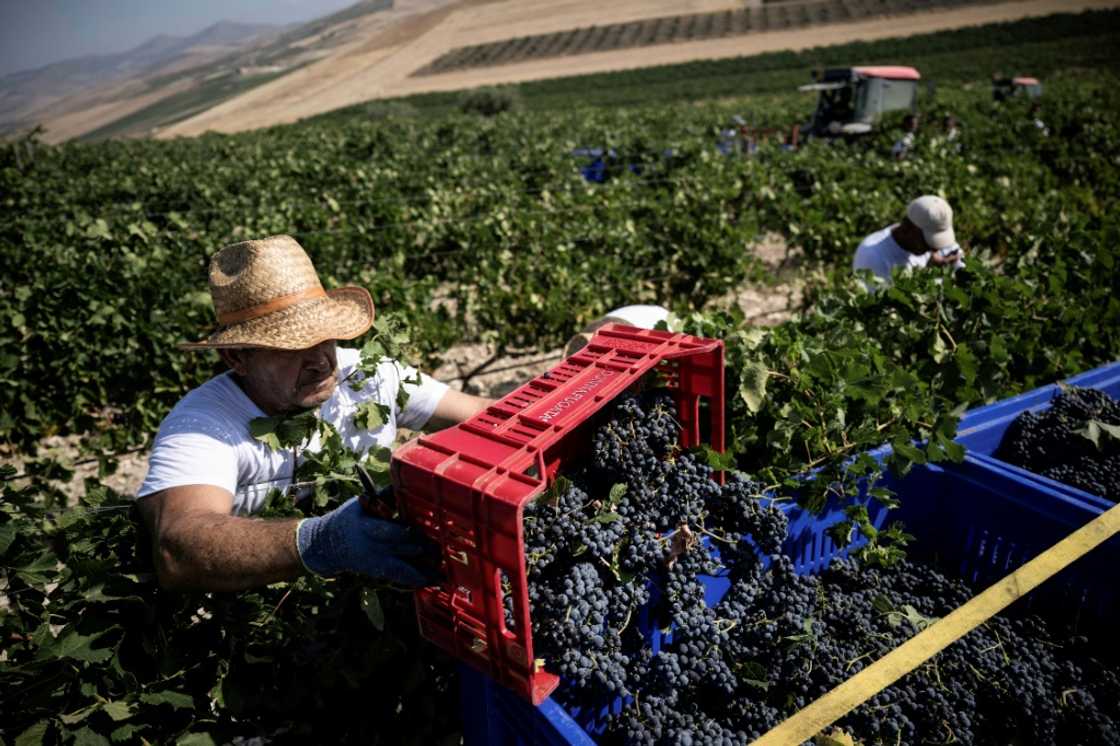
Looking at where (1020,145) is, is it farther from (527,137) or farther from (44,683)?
(44,683)

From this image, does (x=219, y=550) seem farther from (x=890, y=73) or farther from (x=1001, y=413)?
(x=890, y=73)

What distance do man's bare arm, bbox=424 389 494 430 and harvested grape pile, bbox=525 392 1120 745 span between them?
2.50 ft

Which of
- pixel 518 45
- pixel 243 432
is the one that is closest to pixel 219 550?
pixel 243 432

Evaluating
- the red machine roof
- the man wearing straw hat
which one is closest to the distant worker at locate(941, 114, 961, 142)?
the red machine roof

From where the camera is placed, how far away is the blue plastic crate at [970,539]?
1573 millimetres

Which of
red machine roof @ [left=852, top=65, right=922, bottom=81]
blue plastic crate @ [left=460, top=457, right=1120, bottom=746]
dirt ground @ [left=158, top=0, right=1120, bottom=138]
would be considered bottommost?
blue plastic crate @ [left=460, top=457, right=1120, bottom=746]

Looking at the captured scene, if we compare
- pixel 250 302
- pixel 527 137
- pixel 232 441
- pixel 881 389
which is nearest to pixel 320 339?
pixel 250 302

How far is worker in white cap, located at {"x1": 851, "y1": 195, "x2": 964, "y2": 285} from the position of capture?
163 inches

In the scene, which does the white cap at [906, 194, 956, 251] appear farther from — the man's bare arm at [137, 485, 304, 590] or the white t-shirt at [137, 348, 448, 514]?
the man's bare arm at [137, 485, 304, 590]

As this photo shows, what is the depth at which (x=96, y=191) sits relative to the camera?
45.1 ft

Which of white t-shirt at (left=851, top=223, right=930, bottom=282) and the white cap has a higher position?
the white cap

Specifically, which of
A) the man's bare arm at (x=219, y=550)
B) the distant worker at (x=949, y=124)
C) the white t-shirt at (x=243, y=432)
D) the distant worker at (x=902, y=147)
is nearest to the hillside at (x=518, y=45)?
the distant worker at (x=949, y=124)

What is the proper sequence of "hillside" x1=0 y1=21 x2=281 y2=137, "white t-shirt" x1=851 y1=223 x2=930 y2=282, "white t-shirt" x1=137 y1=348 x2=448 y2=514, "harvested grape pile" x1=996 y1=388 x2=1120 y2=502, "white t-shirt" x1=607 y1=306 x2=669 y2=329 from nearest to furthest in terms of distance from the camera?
"white t-shirt" x1=137 y1=348 x2=448 y2=514 < "harvested grape pile" x1=996 y1=388 x2=1120 y2=502 < "white t-shirt" x1=607 y1=306 x2=669 y2=329 < "white t-shirt" x1=851 y1=223 x2=930 y2=282 < "hillside" x1=0 y1=21 x2=281 y2=137

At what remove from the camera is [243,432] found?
6.60ft
